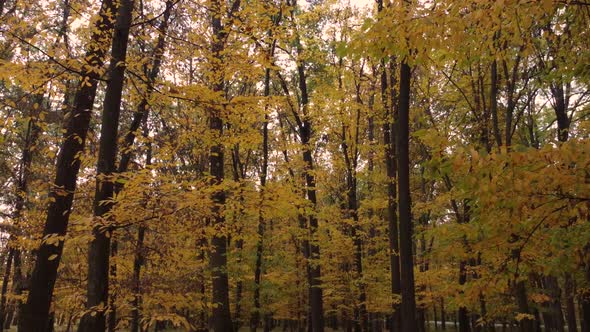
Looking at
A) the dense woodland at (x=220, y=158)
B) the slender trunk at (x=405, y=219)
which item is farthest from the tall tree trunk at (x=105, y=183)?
the slender trunk at (x=405, y=219)

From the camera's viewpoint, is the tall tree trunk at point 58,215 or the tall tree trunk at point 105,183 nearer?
the tall tree trunk at point 105,183

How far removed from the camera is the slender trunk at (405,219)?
7.41 metres

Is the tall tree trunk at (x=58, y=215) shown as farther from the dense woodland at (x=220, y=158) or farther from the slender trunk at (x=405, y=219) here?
the slender trunk at (x=405, y=219)

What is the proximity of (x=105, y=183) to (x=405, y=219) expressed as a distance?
4972 millimetres

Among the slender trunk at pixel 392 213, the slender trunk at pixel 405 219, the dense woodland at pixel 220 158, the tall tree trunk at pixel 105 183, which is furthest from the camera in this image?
the slender trunk at pixel 392 213

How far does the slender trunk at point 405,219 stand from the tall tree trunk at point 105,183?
4.65 metres

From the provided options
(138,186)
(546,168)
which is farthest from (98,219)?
(546,168)

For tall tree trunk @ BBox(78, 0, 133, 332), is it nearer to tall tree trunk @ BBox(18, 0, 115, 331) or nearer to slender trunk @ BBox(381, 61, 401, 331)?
tall tree trunk @ BBox(18, 0, 115, 331)

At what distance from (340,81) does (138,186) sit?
15.5 metres

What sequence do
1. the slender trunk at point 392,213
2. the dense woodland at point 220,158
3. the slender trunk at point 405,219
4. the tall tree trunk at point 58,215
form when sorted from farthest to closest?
the slender trunk at point 392,213 < the slender trunk at point 405,219 < the tall tree trunk at point 58,215 < the dense woodland at point 220,158

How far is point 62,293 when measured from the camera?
32.6ft

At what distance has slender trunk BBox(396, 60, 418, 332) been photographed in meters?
7.41

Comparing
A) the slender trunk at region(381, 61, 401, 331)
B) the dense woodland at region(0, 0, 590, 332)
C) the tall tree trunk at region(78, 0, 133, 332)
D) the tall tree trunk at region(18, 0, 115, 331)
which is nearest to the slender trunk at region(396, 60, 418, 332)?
the dense woodland at region(0, 0, 590, 332)

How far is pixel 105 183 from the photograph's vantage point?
208 inches
